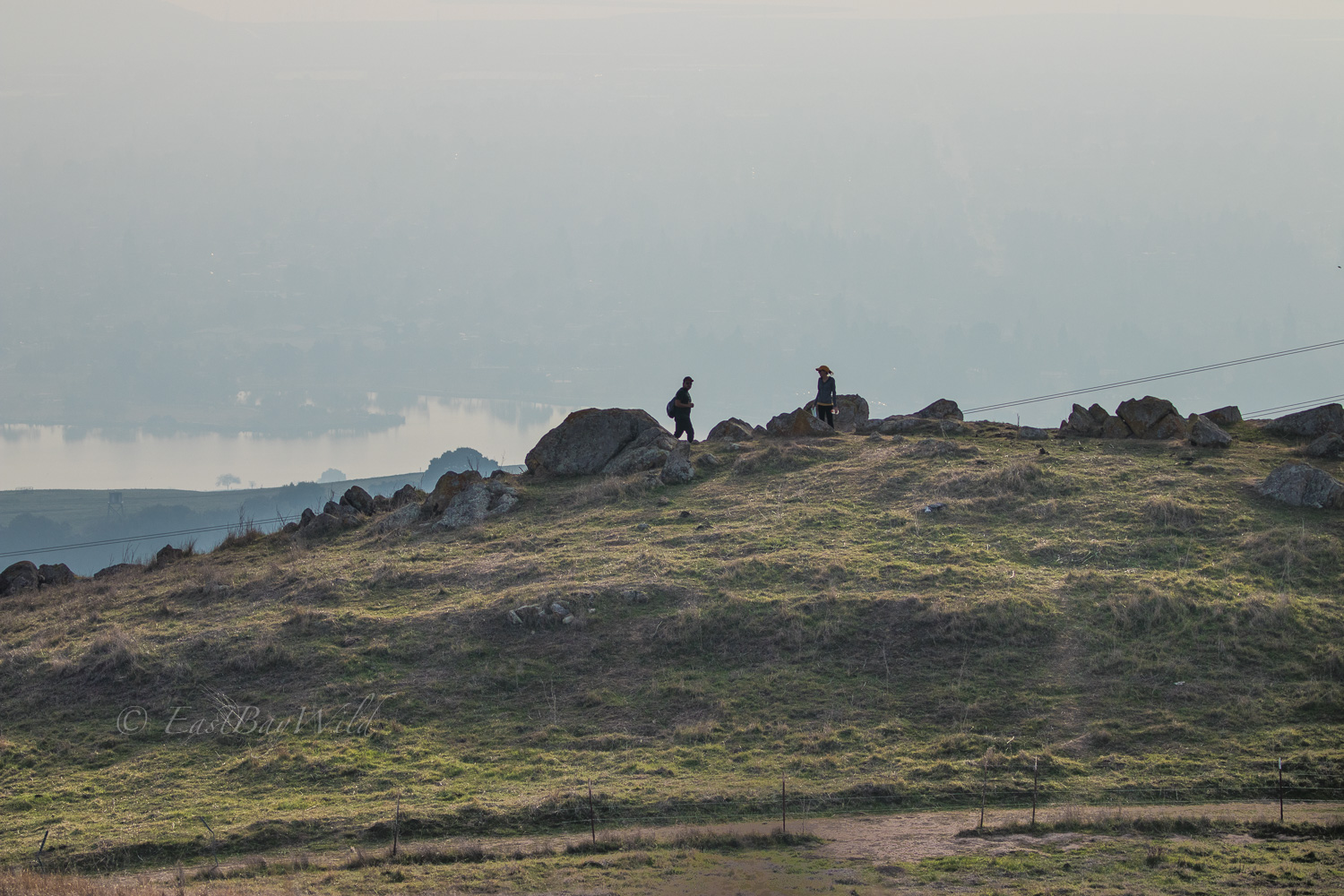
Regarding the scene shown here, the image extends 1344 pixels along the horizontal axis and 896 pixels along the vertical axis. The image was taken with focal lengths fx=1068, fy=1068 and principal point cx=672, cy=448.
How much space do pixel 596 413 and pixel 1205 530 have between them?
18.5 m

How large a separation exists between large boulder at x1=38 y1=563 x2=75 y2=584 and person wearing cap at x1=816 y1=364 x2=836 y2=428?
24.1m

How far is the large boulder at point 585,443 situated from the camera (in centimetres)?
3422

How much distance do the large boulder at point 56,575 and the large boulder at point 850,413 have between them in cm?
2469

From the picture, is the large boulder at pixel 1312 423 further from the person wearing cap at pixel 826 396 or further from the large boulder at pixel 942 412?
the person wearing cap at pixel 826 396

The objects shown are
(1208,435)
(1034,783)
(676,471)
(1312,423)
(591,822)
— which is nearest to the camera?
(591,822)

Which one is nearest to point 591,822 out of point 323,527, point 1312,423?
point 323,527

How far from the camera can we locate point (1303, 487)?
2572cm

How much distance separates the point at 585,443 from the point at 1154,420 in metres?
17.7

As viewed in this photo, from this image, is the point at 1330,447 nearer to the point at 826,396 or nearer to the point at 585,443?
the point at 826,396

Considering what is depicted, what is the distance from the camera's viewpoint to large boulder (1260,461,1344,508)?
997 inches

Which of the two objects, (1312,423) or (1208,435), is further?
(1312,423)

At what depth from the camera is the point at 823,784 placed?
53.4 feet

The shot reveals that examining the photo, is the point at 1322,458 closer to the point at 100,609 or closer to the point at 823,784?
the point at 823,784

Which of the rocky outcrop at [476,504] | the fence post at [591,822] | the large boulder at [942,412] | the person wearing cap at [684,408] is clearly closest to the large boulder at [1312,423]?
the large boulder at [942,412]
